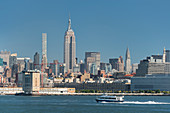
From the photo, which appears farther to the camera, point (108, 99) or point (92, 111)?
point (108, 99)

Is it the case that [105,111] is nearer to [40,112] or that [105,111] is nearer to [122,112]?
[122,112]

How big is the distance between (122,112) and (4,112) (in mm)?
23549

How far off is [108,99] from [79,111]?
35106mm

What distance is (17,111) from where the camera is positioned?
109 meters

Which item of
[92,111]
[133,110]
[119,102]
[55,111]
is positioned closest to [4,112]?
[55,111]

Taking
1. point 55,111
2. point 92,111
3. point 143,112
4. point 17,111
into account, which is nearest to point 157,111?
point 143,112

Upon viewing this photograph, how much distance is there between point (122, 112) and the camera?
106 meters

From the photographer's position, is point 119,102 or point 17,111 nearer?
point 17,111

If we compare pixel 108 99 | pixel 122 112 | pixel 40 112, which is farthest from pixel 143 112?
pixel 108 99

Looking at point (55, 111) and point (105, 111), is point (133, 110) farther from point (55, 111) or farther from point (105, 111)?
point (55, 111)

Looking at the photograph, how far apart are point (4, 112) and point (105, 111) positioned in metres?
20.3

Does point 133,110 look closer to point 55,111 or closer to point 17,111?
point 55,111

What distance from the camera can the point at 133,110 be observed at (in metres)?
111

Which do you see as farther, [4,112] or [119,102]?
[119,102]
